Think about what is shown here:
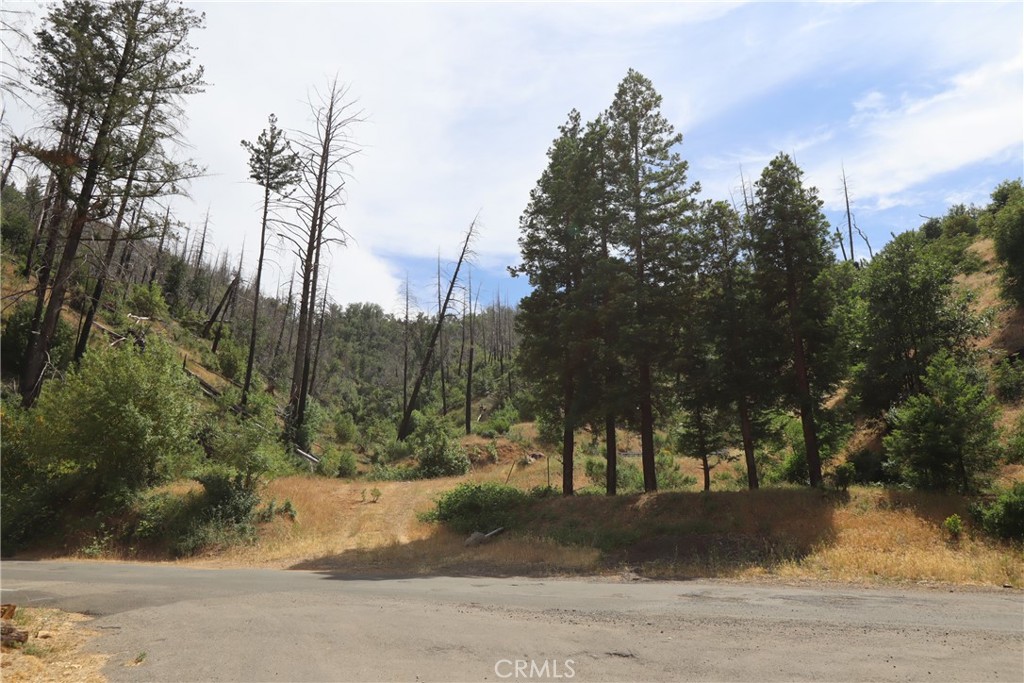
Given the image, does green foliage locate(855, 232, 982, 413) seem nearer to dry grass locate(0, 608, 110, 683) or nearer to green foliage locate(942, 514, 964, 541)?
green foliage locate(942, 514, 964, 541)

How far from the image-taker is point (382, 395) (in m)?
65.8

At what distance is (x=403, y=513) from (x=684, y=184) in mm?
18730

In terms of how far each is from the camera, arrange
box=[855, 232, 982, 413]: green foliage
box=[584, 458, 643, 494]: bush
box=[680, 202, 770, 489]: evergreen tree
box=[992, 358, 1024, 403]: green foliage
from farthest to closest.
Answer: box=[584, 458, 643, 494]: bush, box=[992, 358, 1024, 403]: green foliage, box=[855, 232, 982, 413]: green foliage, box=[680, 202, 770, 489]: evergreen tree

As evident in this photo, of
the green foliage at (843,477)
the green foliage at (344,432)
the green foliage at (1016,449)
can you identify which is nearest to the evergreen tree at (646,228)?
the green foliage at (843,477)

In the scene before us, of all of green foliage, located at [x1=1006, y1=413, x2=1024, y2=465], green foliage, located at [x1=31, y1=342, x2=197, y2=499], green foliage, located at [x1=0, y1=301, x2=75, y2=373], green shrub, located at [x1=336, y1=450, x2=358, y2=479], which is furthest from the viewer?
green shrub, located at [x1=336, y1=450, x2=358, y2=479]

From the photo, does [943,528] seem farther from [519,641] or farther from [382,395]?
[382,395]

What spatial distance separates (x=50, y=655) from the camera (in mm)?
6715

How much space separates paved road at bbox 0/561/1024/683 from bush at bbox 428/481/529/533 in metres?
8.56

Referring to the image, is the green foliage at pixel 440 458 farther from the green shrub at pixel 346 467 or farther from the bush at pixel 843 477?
the bush at pixel 843 477

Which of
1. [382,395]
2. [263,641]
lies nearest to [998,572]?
[263,641]

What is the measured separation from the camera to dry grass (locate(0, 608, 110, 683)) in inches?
234

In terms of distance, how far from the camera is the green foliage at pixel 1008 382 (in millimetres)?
23641

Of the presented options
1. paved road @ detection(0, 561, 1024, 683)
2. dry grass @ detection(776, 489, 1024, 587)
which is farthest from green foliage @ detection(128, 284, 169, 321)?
dry grass @ detection(776, 489, 1024, 587)
